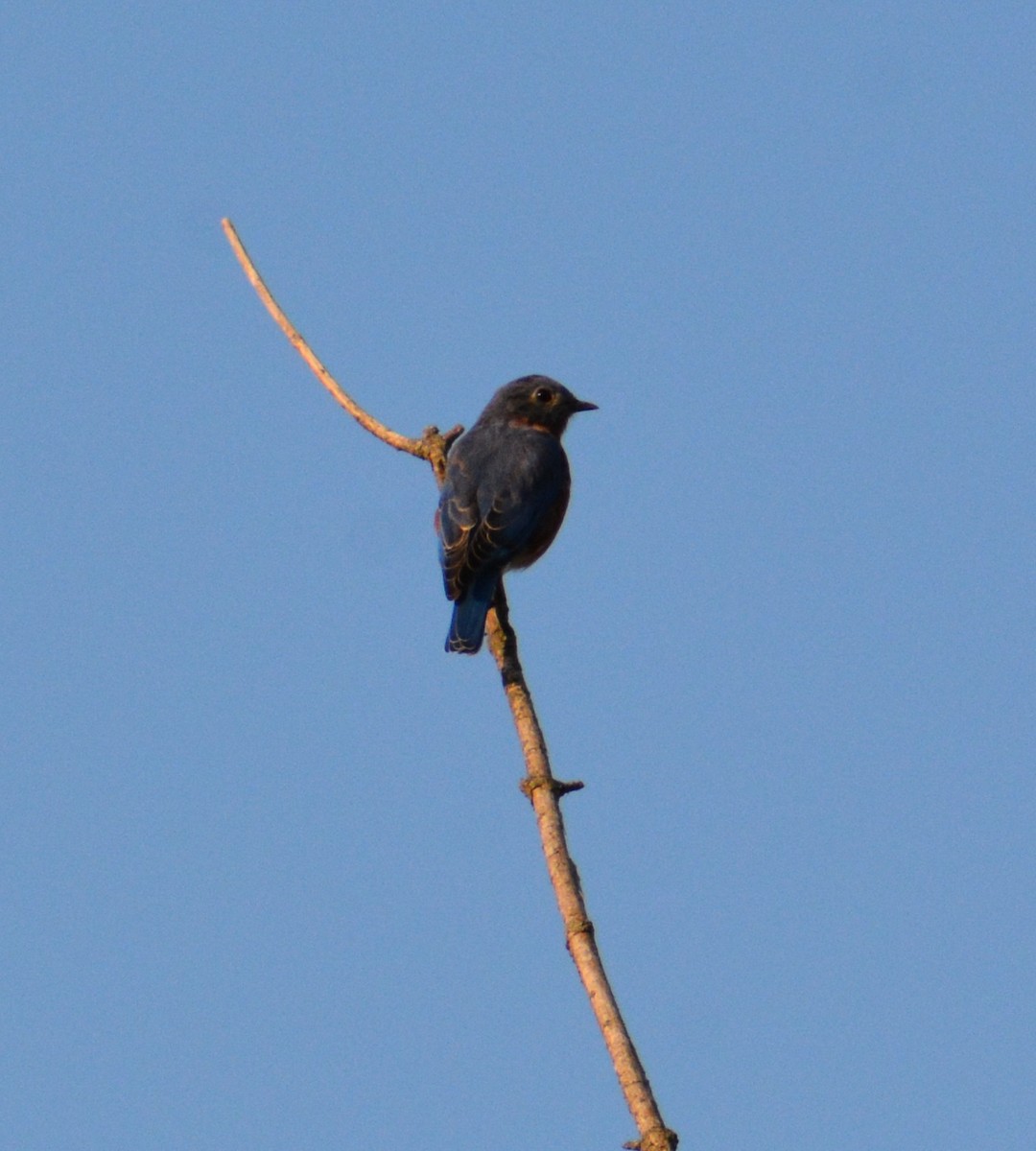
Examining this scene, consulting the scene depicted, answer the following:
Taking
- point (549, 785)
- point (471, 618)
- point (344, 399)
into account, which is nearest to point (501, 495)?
point (471, 618)

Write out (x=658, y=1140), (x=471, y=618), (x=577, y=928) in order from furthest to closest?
(x=471, y=618), (x=577, y=928), (x=658, y=1140)

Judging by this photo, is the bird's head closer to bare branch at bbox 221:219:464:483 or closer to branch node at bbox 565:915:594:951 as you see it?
bare branch at bbox 221:219:464:483

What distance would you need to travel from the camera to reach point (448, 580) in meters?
8.73

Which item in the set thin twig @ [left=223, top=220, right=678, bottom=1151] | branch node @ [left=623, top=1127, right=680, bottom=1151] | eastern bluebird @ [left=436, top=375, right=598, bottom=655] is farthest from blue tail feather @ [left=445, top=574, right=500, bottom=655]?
branch node @ [left=623, top=1127, right=680, bottom=1151]

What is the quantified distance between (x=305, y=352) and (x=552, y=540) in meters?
3.97

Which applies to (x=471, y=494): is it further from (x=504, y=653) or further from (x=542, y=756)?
(x=542, y=756)

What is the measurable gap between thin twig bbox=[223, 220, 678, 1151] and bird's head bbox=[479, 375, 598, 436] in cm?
371

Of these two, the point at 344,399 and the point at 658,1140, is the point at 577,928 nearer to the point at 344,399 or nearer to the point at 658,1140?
the point at 658,1140

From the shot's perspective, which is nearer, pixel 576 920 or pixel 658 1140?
pixel 658 1140

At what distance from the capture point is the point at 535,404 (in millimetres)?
10914

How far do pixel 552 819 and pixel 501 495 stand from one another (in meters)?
5.15

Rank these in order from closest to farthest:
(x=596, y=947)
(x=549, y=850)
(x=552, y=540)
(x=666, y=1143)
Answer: (x=666, y=1143)
(x=596, y=947)
(x=549, y=850)
(x=552, y=540)

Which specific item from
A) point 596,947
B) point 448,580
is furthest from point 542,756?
point 448,580

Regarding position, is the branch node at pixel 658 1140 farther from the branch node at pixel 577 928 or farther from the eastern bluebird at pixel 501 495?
the eastern bluebird at pixel 501 495
